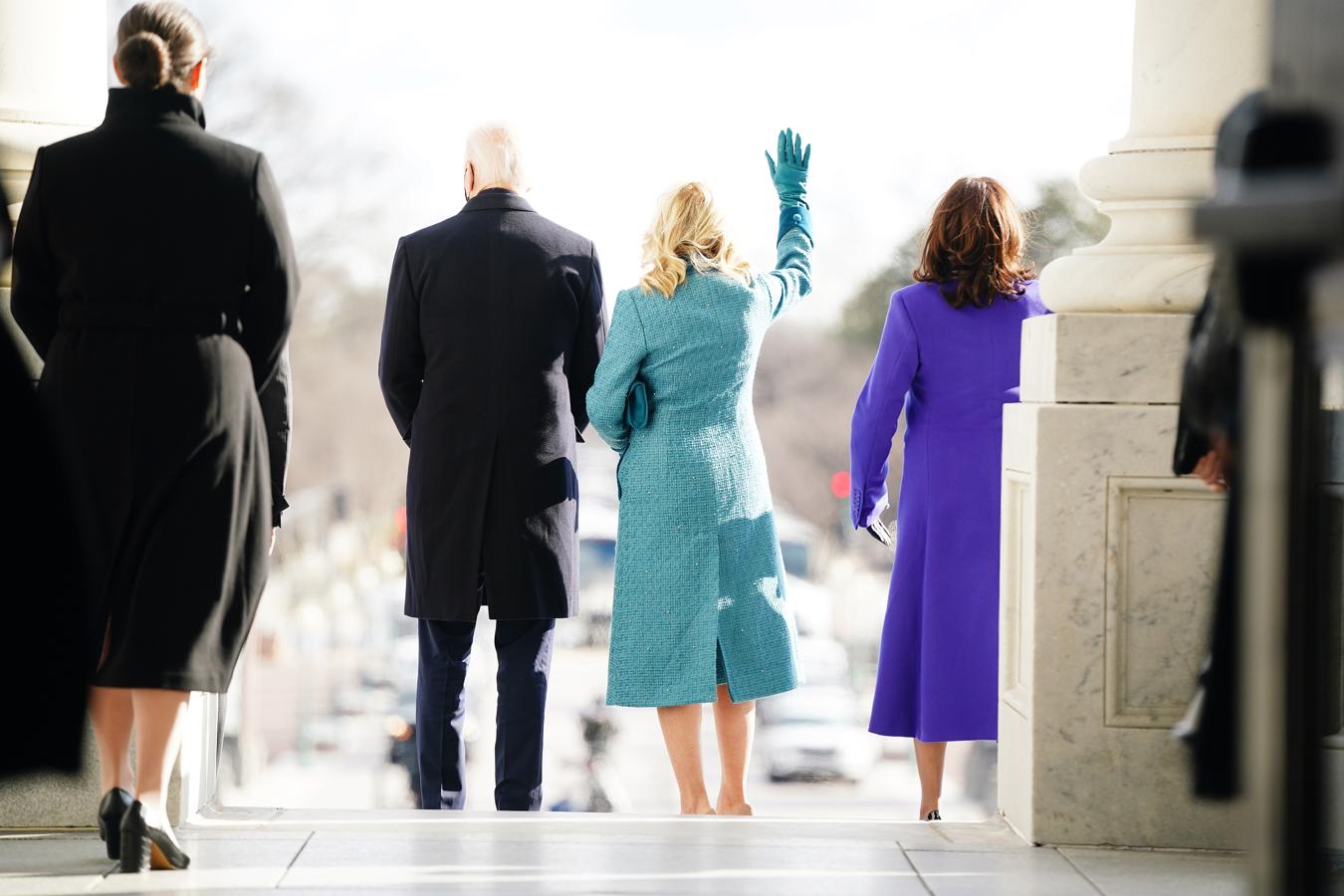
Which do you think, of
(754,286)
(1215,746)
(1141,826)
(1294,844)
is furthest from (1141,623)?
(1294,844)

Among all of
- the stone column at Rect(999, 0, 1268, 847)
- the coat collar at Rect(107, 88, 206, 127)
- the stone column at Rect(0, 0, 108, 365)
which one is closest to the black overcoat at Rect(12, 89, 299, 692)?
the coat collar at Rect(107, 88, 206, 127)

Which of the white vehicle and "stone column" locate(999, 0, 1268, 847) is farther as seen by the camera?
the white vehicle

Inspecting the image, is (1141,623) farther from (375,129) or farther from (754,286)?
(375,129)

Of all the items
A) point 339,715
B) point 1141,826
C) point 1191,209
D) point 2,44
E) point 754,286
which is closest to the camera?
point 1191,209

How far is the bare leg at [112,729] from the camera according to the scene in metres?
3.48

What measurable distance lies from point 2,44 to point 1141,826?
10.6 ft

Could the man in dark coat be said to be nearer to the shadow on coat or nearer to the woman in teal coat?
the woman in teal coat

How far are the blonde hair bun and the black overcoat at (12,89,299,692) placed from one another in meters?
0.03

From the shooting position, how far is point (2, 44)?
13.7 feet

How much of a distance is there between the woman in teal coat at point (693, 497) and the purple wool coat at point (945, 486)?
33 cm

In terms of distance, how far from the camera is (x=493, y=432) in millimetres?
4578

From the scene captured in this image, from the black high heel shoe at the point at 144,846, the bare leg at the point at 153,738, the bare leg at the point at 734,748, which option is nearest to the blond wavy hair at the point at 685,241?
the bare leg at the point at 734,748

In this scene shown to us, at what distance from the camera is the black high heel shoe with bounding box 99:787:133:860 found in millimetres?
3426

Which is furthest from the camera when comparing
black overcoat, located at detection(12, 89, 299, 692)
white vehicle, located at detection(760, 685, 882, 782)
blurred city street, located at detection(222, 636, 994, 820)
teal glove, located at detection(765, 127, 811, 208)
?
white vehicle, located at detection(760, 685, 882, 782)
